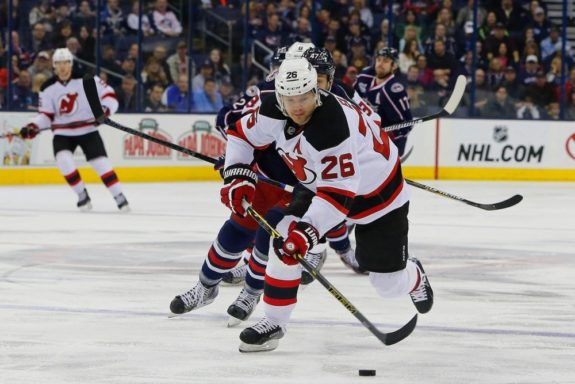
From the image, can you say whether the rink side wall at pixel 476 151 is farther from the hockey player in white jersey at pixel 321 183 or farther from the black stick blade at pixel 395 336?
the black stick blade at pixel 395 336

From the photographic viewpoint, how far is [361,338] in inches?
170

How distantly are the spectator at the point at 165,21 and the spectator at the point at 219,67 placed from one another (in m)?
0.40

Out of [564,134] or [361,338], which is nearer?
[361,338]

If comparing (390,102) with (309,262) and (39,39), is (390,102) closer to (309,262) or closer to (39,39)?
(309,262)

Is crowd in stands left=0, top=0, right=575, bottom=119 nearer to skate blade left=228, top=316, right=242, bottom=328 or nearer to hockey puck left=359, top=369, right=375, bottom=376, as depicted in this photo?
skate blade left=228, top=316, right=242, bottom=328

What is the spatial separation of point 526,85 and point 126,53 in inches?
159

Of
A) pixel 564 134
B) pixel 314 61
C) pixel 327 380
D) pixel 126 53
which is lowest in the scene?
pixel 564 134

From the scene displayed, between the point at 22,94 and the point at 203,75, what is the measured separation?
1.93 meters

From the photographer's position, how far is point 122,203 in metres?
9.28

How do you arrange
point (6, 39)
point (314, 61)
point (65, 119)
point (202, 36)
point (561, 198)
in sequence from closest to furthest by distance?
point (314, 61) → point (65, 119) → point (561, 198) → point (6, 39) → point (202, 36)

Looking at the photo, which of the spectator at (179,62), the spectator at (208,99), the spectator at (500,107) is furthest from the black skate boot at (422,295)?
the spectator at (500,107)

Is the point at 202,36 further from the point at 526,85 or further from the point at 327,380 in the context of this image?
the point at 327,380

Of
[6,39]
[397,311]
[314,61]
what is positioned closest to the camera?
[314,61]

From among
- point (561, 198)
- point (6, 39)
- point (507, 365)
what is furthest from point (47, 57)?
point (507, 365)
